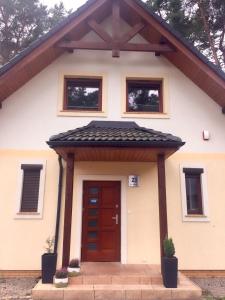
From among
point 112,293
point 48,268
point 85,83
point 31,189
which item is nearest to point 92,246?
point 48,268

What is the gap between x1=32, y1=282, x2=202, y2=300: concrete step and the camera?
5613mm

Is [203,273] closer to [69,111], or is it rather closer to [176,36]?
[69,111]

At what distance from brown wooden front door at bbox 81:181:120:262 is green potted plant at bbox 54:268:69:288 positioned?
5.57 feet

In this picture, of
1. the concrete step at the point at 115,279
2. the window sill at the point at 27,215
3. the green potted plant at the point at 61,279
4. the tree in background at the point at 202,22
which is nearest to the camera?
the green potted plant at the point at 61,279

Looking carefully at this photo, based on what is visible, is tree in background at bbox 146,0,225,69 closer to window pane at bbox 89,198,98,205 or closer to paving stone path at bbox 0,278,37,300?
window pane at bbox 89,198,98,205

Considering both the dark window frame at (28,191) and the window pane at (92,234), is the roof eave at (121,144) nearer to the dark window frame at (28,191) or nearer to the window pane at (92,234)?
the dark window frame at (28,191)

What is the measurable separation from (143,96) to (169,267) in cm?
482

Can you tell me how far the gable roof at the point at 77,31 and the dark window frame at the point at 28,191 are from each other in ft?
6.81

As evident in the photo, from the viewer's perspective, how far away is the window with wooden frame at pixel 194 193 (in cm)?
777

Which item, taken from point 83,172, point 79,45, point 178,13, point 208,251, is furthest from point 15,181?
point 178,13

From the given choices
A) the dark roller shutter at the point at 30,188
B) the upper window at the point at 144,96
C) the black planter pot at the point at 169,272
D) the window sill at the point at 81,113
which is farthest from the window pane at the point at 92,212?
the upper window at the point at 144,96

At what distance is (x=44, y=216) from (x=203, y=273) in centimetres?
428

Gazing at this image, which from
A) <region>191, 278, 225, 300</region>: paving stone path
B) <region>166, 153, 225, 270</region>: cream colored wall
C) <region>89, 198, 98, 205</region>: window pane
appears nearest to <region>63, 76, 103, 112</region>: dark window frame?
<region>89, 198, 98, 205</region>: window pane

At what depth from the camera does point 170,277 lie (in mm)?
5891
